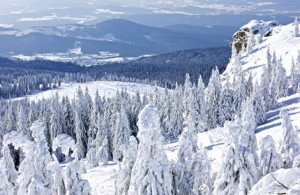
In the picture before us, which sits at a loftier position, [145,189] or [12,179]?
[145,189]

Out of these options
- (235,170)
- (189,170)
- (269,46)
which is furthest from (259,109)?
(269,46)

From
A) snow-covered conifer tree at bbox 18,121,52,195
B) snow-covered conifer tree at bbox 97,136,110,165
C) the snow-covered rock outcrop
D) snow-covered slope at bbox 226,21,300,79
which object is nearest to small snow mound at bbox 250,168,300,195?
snow-covered conifer tree at bbox 18,121,52,195

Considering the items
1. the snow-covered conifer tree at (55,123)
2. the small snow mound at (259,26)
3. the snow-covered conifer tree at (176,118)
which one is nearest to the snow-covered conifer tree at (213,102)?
the snow-covered conifer tree at (176,118)

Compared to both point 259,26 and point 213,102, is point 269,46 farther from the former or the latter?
point 213,102

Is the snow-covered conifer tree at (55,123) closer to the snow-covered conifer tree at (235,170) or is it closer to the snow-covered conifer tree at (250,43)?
the snow-covered conifer tree at (235,170)

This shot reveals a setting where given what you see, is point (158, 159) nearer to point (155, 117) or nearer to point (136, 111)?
point (155, 117)

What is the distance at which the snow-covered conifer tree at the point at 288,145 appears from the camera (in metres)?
24.3

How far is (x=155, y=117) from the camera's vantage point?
23406 millimetres

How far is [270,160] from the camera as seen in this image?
23344 millimetres

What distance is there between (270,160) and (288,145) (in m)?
2.18

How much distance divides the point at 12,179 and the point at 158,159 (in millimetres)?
16610

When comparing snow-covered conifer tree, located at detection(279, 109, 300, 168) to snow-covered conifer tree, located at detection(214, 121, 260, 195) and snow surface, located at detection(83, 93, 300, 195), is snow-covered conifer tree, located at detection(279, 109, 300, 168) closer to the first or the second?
snow-covered conifer tree, located at detection(214, 121, 260, 195)

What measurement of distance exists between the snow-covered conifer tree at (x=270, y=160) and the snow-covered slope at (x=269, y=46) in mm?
100941

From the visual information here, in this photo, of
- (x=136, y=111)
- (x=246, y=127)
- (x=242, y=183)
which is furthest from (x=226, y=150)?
(x=136, y=111)
